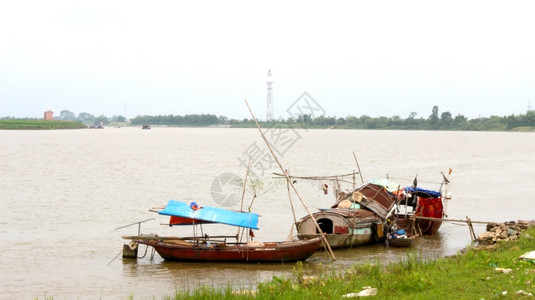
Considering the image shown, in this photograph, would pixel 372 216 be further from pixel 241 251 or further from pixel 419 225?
pixel 241 251

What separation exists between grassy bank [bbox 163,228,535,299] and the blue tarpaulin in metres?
4.12

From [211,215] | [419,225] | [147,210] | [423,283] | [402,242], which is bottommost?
[147,210]

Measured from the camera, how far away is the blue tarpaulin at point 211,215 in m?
15.4

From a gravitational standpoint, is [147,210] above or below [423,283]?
below

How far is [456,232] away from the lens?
70.1ft

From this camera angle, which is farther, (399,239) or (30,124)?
(30,124)

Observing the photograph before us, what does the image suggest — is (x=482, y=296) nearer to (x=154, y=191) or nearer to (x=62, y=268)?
(x=62, y=268)

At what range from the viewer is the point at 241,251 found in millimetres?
15555

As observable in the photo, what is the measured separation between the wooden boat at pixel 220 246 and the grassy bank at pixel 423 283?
364cm

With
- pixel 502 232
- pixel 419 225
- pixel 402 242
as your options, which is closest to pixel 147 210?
pixel 419 225

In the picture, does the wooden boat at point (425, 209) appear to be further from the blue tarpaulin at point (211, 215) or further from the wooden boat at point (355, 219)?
the blue tarpaulin at point (211, 215)

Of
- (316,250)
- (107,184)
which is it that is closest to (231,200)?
(107,184)

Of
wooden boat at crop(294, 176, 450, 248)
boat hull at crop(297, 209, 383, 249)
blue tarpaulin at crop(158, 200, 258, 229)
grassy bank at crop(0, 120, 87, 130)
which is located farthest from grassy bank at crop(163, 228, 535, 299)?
grassy bank at crop(0, 120, 87, 130)

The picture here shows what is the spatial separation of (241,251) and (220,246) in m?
0.56
